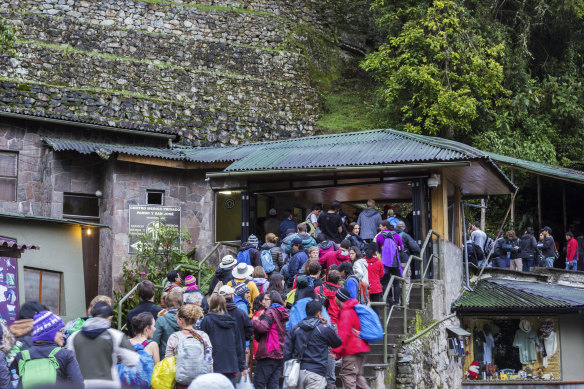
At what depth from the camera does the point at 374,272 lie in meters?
14.1

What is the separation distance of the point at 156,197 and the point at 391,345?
9.18m

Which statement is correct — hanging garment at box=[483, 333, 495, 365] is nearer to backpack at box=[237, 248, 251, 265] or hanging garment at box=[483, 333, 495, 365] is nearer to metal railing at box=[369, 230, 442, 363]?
metal railing at box=[369, 230, 442, 363]

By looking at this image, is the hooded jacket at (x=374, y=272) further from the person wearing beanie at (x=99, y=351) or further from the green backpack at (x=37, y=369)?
the green backpack at (x=37, y=369)

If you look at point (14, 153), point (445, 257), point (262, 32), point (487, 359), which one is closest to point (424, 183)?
point (445, 257)

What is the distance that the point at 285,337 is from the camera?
1060cm

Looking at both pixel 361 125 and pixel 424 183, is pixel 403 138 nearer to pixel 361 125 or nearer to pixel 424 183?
pixel 424 183

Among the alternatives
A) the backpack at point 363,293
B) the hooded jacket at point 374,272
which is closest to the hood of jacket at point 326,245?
the hooded jacket at point 374,272

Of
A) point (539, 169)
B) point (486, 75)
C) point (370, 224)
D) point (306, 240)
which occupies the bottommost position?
point (306, 240)

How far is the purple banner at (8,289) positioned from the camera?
1284cm

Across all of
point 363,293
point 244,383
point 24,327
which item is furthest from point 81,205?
point 24,327

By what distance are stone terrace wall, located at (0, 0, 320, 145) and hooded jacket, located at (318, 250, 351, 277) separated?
11002mm

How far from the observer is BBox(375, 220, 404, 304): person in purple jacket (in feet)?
49.4

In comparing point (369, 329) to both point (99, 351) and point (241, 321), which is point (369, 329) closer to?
point (241, 321)

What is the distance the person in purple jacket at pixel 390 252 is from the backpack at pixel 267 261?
6.50 feet
